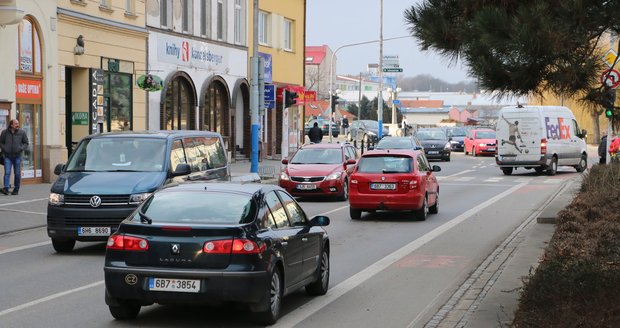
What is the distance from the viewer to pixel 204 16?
1529 inches

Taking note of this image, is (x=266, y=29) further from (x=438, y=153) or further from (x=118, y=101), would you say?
(x=118, y=101)

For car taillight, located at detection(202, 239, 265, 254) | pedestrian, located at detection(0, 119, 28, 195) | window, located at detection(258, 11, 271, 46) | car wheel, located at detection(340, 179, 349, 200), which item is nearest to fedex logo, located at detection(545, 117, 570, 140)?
car wheel, located at detection(340, 179, 349, 200)

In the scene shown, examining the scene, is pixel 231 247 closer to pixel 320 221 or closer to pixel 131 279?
pixel 131 279

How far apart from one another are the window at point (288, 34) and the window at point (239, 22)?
6.20 meters

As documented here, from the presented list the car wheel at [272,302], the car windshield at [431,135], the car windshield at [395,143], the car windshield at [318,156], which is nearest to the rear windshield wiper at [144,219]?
the car wheel at [272,302]

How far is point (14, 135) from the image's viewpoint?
23.2m

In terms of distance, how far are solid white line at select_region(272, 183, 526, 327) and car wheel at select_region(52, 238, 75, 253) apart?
467 centimetres

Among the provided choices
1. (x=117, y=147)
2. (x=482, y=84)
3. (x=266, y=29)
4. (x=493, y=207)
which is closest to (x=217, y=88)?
(x=266, y=29)

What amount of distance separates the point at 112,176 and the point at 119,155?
671 millimetres

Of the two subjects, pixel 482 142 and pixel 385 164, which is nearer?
pixel 385 164

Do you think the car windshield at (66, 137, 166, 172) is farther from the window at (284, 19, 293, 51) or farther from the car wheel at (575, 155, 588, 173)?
the window at (284, 19, 293, 51)

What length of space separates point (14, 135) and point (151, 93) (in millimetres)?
Result: 11560

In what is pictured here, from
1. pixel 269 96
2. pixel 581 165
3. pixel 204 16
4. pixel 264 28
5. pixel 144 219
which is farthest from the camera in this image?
pixel 264 28

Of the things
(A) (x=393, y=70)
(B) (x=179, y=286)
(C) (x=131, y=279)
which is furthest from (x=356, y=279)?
(A) (x=393, y=70)
